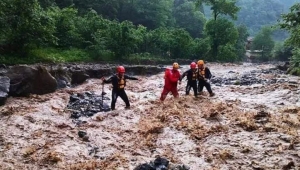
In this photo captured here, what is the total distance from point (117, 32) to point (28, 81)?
17121 millimetres

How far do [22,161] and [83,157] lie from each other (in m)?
1.61

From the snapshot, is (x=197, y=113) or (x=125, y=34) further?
(x=125, y=34)

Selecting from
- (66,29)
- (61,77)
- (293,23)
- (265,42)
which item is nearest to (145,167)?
(61,77)

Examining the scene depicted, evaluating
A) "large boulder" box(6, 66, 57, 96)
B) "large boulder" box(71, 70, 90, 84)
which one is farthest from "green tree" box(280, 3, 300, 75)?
"large boulder" box(6, 66, 57, 96)

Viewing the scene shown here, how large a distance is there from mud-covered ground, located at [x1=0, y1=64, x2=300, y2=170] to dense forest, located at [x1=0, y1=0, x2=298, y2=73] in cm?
801

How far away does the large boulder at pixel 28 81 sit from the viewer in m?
14.8

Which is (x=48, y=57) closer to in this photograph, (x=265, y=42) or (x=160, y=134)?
(x=160, y=134)

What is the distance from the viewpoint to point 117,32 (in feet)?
103

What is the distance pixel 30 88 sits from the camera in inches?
598

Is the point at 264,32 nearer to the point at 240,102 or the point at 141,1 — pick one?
the point at 141,1

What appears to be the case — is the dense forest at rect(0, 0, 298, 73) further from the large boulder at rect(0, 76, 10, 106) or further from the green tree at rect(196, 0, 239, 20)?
the large boulder at rect(0, 76, 10, 106)

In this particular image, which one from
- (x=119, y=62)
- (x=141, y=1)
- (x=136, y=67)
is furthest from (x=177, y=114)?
(x=141, y=1)

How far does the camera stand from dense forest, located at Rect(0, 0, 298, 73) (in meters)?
21.0

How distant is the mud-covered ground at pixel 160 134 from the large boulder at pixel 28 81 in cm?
58
